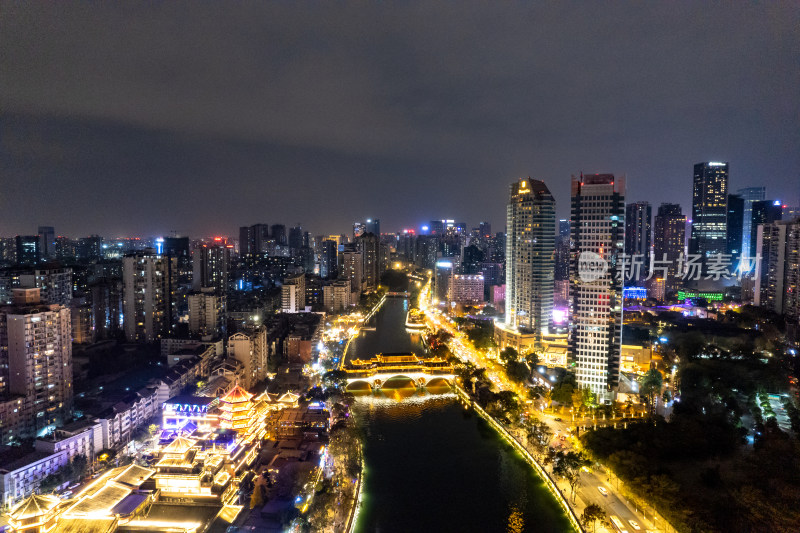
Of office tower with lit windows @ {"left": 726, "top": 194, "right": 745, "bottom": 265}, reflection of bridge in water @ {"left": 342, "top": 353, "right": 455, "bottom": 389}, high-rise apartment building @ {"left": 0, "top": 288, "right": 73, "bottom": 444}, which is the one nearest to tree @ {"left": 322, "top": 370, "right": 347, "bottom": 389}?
reflection of bridge in water @ {"left": 342, "top": 353, "right": 455, "bottom": 389}

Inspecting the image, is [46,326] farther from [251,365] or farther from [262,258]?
[262,258]

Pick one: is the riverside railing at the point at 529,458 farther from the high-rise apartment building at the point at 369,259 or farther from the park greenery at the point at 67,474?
the high-rise apartment building at the point at 369,259

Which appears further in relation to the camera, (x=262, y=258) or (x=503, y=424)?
(x=262, y=258)

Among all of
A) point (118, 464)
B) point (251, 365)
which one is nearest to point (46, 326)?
point (118, 464)

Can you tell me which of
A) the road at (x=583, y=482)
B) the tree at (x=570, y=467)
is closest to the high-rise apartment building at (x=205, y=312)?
the road at (x=583, y=482)

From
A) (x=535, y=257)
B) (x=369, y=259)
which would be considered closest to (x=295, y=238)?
(x=369, y=259)
